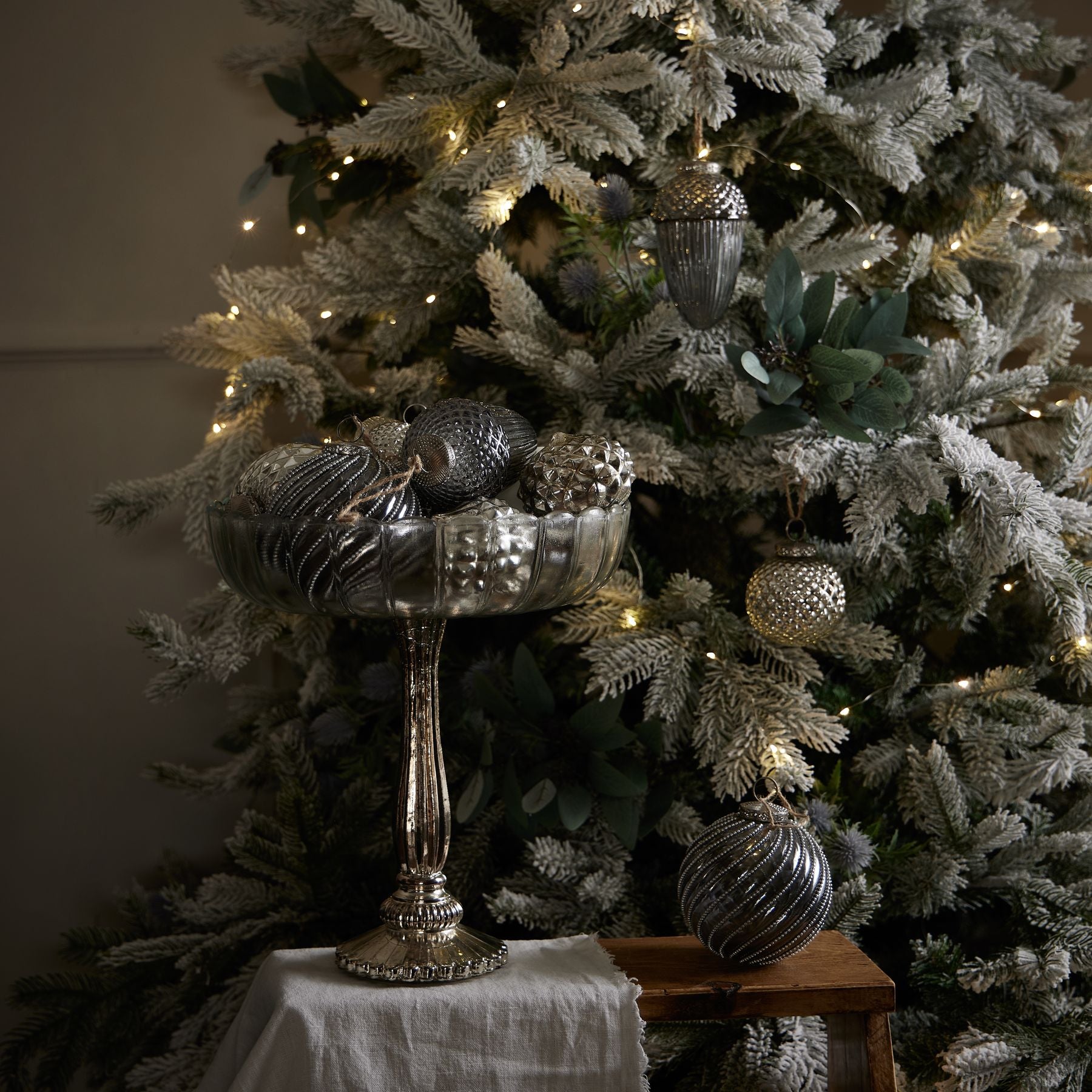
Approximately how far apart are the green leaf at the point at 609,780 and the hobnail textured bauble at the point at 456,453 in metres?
0.32

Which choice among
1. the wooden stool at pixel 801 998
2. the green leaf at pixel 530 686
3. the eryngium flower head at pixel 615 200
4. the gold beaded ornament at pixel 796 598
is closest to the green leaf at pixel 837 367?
the gold beaded ornament at pixel 796 598

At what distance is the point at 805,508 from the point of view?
47.9 inches

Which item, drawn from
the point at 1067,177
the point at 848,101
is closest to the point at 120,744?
the point at 848,101

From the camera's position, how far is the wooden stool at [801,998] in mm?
748

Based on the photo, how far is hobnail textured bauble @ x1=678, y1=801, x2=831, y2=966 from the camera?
757 mm

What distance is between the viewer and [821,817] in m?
0.99

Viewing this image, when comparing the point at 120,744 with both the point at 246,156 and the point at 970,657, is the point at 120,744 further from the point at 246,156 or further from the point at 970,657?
the point at 970,657

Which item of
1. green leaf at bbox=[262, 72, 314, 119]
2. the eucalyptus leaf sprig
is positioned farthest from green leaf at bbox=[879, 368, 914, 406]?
green leaf at bbox=[262, 72, 314, 119]

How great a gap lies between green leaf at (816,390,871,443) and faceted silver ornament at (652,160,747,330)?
0.11 metres

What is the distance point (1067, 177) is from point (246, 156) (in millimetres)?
971

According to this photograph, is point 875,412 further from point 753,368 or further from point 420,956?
point 420,956

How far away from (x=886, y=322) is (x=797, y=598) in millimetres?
245

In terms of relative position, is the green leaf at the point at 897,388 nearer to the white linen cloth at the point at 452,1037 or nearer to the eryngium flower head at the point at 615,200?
the eryngium flower head at the point at 615,200

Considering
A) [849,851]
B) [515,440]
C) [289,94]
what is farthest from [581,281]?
[849,851]
